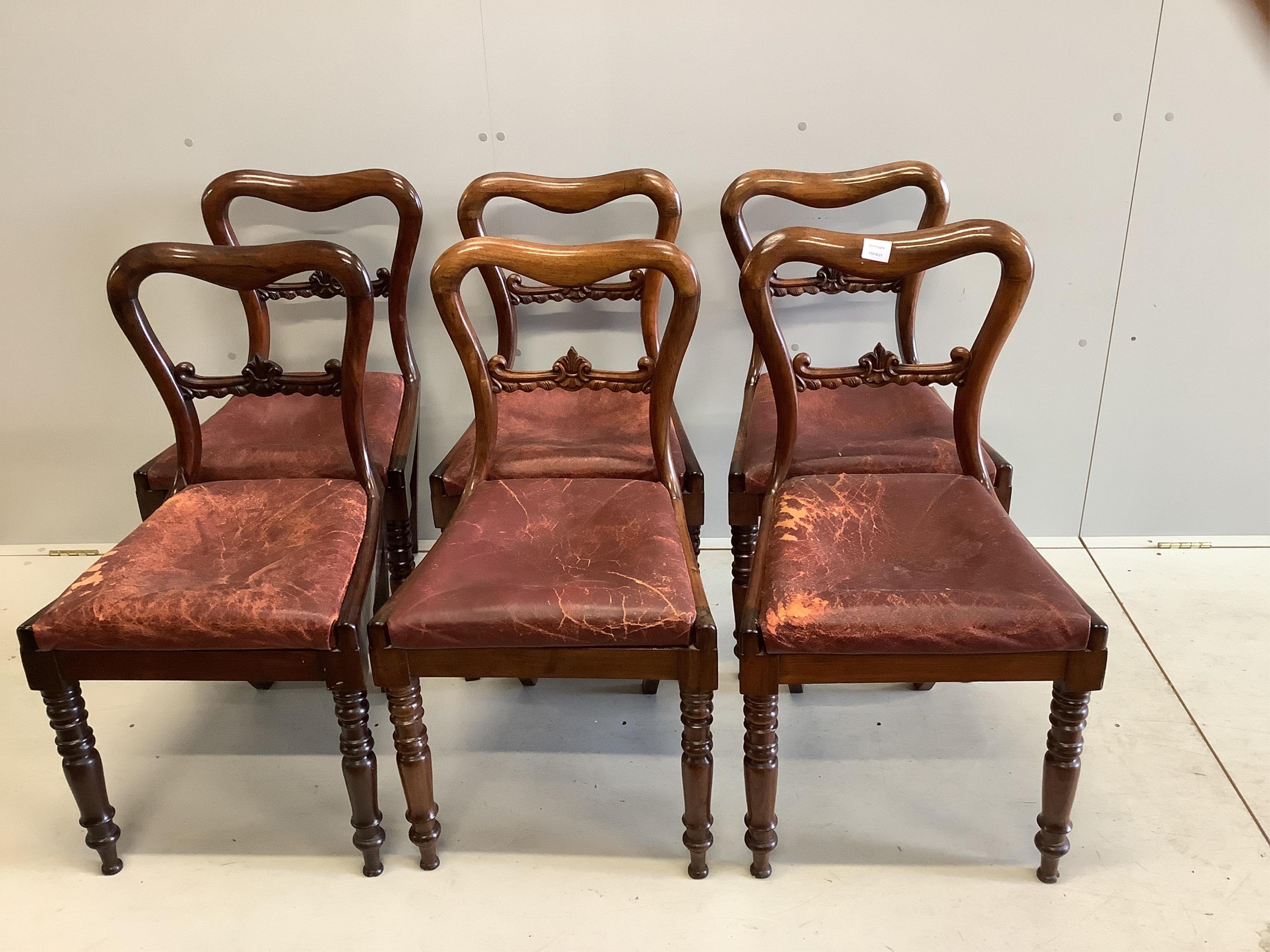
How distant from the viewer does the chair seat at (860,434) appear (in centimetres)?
176

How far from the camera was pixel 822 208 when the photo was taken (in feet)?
6.59

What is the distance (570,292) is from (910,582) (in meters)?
0.98

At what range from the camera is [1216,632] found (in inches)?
83.3

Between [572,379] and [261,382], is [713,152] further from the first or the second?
[261,382]

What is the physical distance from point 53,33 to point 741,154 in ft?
4.85

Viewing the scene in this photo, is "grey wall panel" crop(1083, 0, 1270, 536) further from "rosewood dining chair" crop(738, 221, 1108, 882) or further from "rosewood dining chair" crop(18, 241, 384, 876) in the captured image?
"rosewood dining chair" crop(18, 241, 384, 876)

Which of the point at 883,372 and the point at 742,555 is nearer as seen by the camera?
the point at 883,372

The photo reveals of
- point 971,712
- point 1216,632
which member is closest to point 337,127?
point 971,712

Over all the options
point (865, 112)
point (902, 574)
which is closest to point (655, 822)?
point (902, 574)

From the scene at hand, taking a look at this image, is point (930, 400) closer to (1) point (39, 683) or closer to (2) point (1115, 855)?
(2) point (1115, 855)

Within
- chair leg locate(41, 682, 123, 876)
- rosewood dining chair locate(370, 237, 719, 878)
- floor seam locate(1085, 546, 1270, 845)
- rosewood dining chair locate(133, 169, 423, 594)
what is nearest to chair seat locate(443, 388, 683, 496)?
rosewood dining chair locate(370, 237, 719, 878)

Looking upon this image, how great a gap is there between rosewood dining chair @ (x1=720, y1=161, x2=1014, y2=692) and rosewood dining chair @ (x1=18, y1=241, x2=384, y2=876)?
2.23 feet

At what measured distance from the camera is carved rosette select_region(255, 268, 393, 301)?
6.54 feet

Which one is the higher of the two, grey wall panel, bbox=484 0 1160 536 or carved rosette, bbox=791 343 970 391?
grey wall panel, bbox=484 0 1160 536
